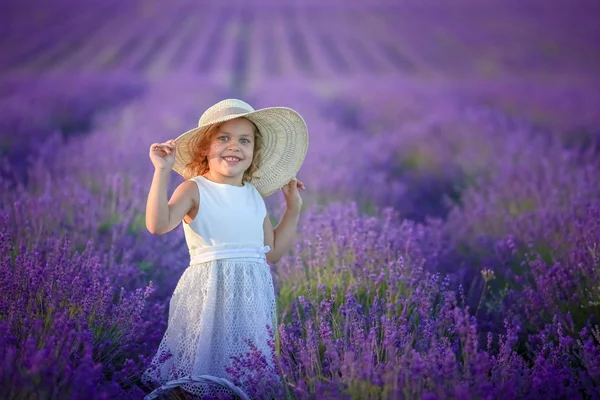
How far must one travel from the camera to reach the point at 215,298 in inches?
99.7

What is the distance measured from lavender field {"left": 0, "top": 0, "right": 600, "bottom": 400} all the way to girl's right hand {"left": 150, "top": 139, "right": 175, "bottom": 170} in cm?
50

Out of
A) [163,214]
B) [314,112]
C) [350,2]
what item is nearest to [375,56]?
[350,2]

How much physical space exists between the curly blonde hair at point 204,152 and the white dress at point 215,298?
0.15m

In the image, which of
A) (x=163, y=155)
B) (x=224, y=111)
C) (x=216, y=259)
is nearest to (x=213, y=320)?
(x=216, y=259)

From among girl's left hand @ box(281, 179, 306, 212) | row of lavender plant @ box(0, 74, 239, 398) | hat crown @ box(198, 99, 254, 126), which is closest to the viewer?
row of lavender plant @ box(0, 74, 239, 398)

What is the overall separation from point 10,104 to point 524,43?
1037cm

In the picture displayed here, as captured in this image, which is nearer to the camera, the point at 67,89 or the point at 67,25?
the point at 67,89

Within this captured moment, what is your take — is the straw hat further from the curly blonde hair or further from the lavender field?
the lavender field

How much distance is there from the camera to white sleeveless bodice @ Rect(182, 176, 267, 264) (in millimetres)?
2559

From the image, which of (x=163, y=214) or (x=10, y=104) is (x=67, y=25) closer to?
(x=10, y=104)

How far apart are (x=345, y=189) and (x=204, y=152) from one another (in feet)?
9.49

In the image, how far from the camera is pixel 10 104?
27.7 feet

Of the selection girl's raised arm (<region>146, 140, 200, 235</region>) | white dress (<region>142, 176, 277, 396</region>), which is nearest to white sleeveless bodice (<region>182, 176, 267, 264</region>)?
white dress (<region>142, 176, 277, 396</region>)

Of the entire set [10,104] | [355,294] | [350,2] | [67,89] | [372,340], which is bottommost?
[372,340]
